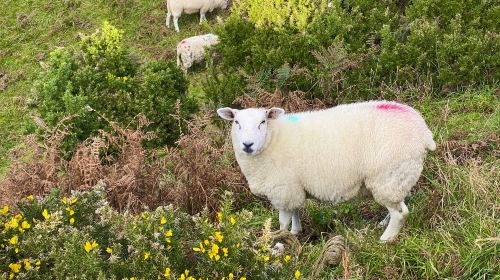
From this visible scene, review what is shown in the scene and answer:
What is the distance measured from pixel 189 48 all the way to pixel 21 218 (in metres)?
6.67

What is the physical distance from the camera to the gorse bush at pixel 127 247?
3.78m

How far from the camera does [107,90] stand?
7.39 meters

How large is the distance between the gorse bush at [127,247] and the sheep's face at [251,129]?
82 cm

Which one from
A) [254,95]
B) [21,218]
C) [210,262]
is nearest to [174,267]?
[210,262]

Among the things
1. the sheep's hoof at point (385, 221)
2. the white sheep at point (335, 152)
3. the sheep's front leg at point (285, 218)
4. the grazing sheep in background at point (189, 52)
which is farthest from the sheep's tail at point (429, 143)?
the grazing sheep in background at point (189, 52)

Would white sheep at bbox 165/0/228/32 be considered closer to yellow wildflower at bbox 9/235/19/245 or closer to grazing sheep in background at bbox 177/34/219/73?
grazing sheep in background at bbox 177/34/219/73

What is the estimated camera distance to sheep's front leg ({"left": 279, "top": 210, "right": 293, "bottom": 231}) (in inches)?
204

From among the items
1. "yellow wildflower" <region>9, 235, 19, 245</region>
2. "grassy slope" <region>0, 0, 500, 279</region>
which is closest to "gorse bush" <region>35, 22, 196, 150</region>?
"grassy slope" <region>0, 0, 500, 279</region>

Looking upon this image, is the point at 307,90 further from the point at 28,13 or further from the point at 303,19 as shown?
the point at 28,13

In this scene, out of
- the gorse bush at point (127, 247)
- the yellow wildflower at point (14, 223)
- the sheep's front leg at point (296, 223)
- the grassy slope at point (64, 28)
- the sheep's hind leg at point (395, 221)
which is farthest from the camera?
the grassy slope at point (64, 28)

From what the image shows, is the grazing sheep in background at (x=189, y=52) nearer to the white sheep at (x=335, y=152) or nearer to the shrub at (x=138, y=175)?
the shrub at (x=138, y=175)

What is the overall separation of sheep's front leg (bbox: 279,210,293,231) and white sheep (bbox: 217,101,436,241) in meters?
0.04

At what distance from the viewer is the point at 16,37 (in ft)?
39.6

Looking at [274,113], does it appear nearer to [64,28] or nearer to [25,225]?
[25,225]
